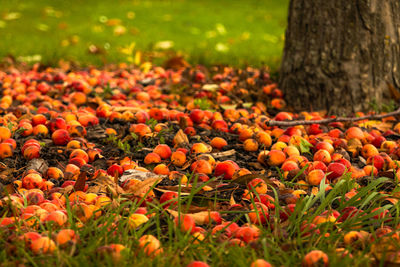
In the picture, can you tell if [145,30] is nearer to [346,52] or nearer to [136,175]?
[346,52]

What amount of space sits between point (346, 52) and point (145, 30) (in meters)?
5.67

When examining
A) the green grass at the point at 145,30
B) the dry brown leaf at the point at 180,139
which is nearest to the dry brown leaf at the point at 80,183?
the dry brown leaf at the point at 180,139

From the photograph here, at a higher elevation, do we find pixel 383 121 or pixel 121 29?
pixel 121 29

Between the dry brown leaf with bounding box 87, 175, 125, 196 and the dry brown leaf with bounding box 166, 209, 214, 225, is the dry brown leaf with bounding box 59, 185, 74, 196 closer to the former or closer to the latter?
the dry brown leaf with bounding box 87, 175, 125, 196

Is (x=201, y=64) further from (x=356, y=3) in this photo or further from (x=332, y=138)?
(x=332, y=138)

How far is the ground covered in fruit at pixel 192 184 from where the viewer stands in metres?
1.84

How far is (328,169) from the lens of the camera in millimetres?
2752

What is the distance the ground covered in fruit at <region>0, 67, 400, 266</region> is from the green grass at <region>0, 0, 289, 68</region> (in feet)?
7.27

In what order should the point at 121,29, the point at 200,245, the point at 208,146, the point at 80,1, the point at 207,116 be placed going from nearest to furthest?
the point at 200,245 → the point at 208,146 → the point at 207,116 → the point at 121,29 → the point at 80,1

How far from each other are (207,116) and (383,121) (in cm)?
157

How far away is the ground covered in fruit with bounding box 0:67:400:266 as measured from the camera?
1.84 meters

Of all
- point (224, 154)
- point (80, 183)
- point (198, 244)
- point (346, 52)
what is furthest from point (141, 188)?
point (346, 52)

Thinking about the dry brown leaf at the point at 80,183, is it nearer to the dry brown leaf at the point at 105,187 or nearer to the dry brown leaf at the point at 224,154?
the dry brown leaf at the point at 105,187

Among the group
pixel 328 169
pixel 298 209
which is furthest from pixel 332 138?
pixel 298 209
